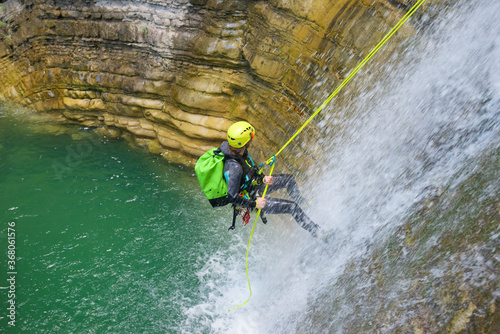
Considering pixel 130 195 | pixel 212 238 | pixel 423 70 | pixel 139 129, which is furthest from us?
pixel 139 129

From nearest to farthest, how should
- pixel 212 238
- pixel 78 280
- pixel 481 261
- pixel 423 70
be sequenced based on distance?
pixel 481 261
pixel 423 70
pixel 78 280
pixel 212 238

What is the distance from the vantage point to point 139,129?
9.43 metres

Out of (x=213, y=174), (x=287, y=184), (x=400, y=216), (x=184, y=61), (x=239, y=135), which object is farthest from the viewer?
(x=184, y=61)

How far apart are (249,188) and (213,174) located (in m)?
0.56

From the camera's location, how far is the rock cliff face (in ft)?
20.1

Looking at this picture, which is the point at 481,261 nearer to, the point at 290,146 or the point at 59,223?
the point at 290,146

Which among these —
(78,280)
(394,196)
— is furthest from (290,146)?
(78,280)

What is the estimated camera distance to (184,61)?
27.8ft

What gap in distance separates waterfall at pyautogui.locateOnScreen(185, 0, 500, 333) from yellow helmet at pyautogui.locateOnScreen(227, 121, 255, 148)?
1602 mm

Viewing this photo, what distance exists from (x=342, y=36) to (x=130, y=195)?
201 inches

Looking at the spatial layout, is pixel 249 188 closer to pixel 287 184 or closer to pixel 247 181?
pixel 247 181

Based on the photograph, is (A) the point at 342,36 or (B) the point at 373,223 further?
(A) the point at 342,36

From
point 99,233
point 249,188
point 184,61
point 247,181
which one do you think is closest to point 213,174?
point 247,181

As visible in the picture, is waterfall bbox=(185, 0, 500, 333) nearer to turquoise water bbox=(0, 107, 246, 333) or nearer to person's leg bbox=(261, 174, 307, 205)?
person's leg bbox=(261, 174, 307, 205)
